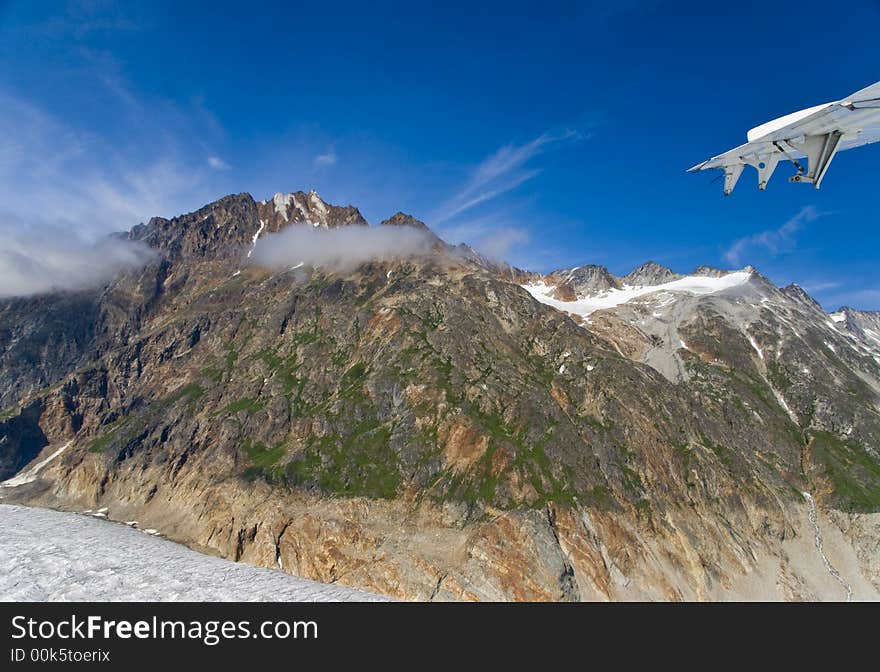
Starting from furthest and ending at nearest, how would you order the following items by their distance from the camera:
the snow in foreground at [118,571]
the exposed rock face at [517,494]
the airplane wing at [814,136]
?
1. the exposed rock face at [517,494]
2. the snow in foreground at [118,571]
3. the airplane wing at [814,136]

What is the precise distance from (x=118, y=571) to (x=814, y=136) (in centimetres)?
12486

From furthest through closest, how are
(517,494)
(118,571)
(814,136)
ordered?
(517,494) → (118,571) → (814,136)

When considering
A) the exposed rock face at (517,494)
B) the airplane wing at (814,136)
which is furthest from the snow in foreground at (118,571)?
the airplane wing at (814,136)

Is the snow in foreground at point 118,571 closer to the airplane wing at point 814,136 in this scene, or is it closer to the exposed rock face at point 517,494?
the exposed rock face at point 517,494

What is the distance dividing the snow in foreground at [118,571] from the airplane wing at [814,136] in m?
83.3

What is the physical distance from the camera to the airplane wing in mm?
24453

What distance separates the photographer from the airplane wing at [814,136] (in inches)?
963

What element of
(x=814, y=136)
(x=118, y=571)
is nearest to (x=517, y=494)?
(x=118, y=571)

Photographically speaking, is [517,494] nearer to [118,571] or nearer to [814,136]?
[118,571]

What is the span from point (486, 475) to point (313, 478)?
194 ft

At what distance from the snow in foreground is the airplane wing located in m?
83.3

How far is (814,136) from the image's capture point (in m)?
27.2

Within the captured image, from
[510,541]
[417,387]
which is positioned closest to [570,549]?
[510,541]
